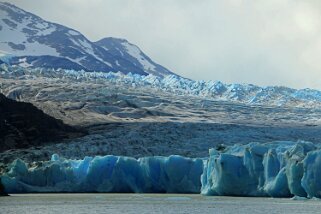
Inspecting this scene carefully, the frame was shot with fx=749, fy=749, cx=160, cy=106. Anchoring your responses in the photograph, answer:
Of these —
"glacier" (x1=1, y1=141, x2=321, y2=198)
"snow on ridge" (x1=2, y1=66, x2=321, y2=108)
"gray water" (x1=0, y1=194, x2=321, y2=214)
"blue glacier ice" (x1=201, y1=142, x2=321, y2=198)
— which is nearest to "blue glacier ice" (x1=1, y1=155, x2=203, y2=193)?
"glacier" (x1=1, y1=141, x2=321, y2=198)

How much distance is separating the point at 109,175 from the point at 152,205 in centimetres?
1204

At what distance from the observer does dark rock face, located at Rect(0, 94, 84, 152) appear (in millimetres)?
93375

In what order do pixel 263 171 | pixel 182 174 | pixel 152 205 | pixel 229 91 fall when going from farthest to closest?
pixel 229 91, pixel 182 174, pixel 263 171, pixel 152 205

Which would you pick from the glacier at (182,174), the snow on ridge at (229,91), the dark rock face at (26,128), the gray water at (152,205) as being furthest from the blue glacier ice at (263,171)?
the snow on ridge at (229,91)

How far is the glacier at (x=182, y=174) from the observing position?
4847cm

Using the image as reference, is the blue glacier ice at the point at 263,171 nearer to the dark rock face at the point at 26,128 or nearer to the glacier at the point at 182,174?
the glacier at the point at 182,174

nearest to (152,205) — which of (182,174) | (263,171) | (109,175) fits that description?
(263,171)

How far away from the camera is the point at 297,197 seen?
46656 millimetres

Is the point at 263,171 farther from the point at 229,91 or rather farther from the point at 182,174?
the point at 229,91

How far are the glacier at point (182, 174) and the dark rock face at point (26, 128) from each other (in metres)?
31.4

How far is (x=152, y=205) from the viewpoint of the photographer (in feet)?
149

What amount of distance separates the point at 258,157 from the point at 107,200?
1057cm

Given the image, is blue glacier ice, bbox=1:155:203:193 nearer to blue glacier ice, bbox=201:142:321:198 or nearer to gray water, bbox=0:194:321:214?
blue glacier ice, bbox=201:142:321:198

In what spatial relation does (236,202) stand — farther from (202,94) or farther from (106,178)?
(202,94)
